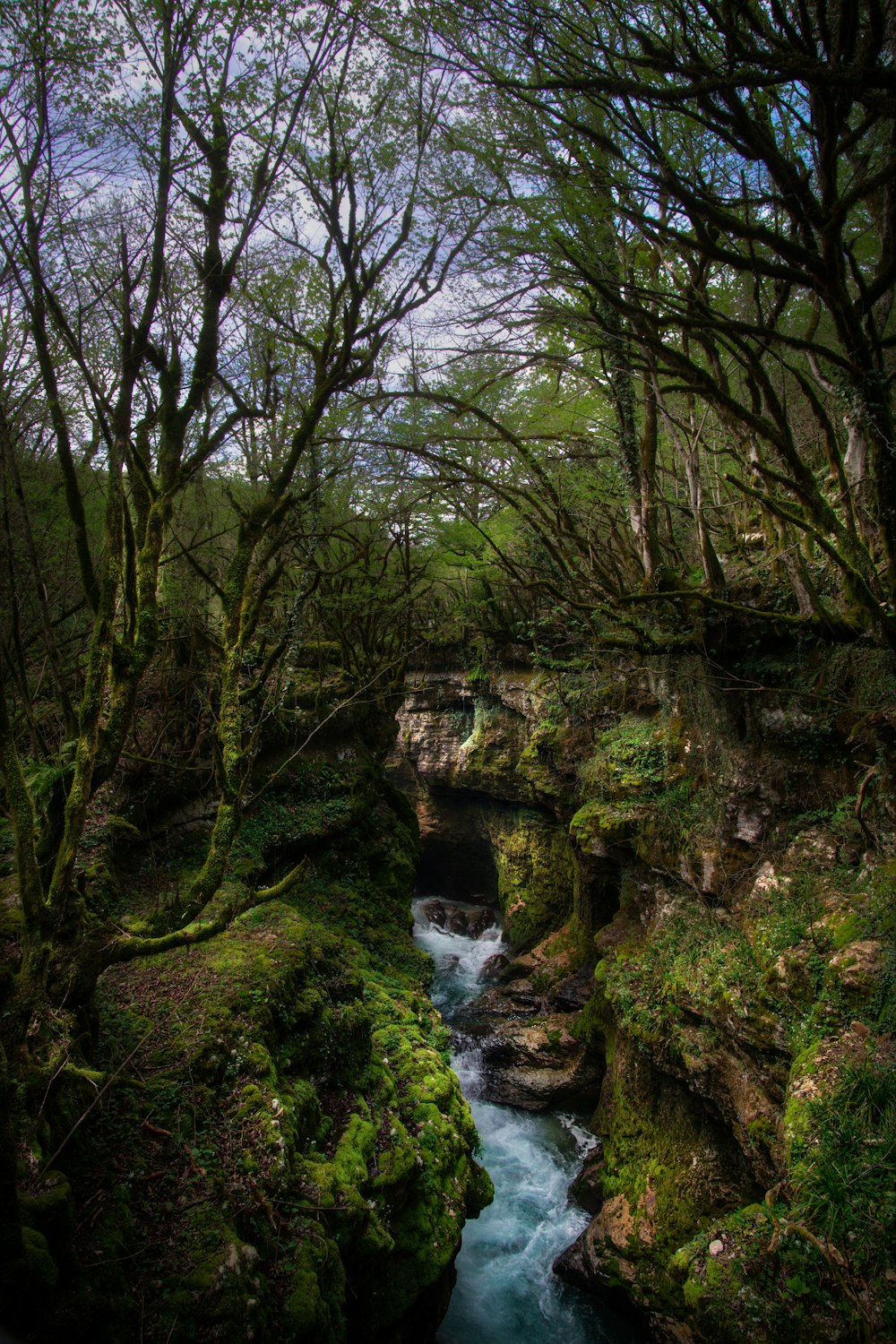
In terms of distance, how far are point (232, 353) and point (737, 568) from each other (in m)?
6.99

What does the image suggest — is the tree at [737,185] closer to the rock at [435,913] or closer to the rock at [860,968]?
the rock at [860,968]

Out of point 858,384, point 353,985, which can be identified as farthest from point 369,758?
point 858,384

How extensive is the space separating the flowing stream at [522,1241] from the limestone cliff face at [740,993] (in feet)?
1.12

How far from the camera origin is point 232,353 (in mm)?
5176

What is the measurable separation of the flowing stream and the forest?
1281 millimetres

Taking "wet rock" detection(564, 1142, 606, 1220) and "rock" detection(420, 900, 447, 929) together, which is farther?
"rock" detection(420, 900, 447, 929)

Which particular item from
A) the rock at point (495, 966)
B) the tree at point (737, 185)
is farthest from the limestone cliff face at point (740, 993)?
the rock at point (495, 966)

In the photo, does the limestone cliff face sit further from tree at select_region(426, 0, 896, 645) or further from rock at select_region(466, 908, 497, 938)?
rock at select_region(466, 908, 497, 938)

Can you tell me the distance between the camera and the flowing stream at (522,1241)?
710cm

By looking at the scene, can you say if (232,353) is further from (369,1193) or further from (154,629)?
(369,1193)

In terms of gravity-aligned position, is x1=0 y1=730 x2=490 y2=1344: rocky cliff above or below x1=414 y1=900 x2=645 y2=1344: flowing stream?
above

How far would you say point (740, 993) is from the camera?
686cm

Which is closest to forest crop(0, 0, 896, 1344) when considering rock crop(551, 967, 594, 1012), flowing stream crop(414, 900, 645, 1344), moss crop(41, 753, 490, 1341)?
moss crop(41, 753, 490, 1341)

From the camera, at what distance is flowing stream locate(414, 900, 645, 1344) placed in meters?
7.10
